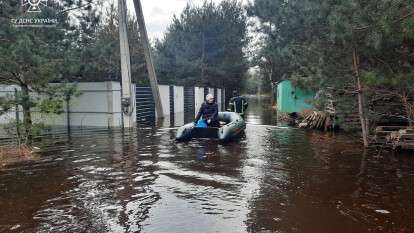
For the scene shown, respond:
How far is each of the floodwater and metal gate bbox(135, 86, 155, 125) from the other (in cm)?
817

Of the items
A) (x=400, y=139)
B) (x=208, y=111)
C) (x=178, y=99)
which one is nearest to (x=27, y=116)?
(x=208, y=111)

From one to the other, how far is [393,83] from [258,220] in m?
4.67

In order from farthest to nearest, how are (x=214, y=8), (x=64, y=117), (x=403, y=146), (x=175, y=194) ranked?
(x=214, y=8)
(x=64, y=117)
(x=403, y=146)
(x=175, y=194)

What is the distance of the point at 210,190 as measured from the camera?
6.32 metres

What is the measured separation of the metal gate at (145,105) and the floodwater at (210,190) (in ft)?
26.8

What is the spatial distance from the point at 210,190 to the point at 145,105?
14096 mm

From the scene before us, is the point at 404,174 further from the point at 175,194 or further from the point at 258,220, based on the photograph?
the point at 175,194

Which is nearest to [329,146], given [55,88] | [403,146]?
[403,146]

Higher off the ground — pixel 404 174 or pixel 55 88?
pixel 55 88

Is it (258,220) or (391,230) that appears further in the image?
(258,220)

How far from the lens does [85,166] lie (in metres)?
8.30

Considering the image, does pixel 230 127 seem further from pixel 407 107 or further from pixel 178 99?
pixel 178 99

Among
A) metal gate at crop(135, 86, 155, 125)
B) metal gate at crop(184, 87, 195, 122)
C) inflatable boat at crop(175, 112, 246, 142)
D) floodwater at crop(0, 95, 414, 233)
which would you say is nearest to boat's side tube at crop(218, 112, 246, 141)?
inflatable boat at crop(175, 112, 246, 142)

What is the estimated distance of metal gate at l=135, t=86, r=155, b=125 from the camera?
61.9 feet
